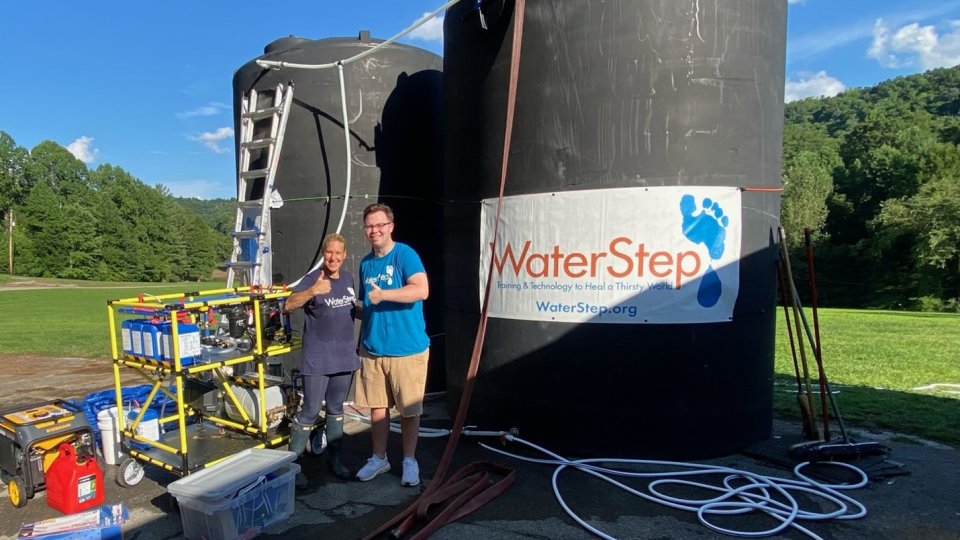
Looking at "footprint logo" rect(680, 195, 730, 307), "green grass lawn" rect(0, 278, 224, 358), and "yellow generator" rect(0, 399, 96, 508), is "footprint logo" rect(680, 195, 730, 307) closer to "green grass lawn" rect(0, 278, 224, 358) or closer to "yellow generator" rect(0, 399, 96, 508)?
"yellow generator" rect(0, 399, 96, 508)

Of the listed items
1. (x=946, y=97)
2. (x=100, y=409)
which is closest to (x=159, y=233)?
(x=100, y=409)

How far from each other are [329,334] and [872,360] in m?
10.6

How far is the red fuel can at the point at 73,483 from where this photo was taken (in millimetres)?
3777

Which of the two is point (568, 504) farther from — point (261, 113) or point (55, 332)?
point (55, 332)

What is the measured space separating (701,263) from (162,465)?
4.24 metres

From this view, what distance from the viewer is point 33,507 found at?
390cm

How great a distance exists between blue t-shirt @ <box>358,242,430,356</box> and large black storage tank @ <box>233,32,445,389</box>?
2645 mm

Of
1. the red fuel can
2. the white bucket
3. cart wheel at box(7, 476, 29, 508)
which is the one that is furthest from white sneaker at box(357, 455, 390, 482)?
cart wheel at box(7, 476, 29, 508)

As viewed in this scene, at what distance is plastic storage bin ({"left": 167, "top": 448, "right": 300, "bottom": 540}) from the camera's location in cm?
311

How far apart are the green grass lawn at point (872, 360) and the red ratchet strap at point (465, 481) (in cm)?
371

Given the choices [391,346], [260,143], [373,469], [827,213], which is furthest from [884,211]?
[373,469]

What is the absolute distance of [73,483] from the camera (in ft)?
12.4

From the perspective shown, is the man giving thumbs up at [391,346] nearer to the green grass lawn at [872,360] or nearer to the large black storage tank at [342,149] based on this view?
the large black storage tank at [342,149]

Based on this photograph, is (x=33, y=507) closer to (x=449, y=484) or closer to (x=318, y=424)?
(x=318, y=424)
